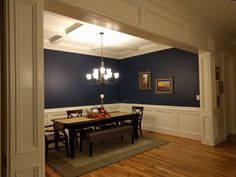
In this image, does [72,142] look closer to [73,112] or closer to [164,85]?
[73,112]

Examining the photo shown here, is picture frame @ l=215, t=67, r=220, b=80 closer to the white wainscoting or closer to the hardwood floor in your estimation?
the white wainscoting

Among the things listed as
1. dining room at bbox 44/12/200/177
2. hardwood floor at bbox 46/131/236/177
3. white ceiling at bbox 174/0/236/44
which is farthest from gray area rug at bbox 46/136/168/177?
white ceiling at bbox 174/0/236/44

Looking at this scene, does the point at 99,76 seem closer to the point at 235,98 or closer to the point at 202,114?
the point at 202,114

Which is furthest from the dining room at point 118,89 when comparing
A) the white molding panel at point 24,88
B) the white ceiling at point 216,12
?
the white ceiling at point 216,12

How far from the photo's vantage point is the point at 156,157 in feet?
12.7

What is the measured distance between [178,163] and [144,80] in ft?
11.6

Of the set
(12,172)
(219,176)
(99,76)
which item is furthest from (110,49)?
(12,172)

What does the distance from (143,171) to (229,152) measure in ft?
7.25

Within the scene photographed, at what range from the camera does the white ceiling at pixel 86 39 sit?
13.2 ft

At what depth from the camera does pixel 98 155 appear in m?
4.04

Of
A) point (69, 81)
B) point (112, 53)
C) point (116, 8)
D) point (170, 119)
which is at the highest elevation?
point (112, 53)

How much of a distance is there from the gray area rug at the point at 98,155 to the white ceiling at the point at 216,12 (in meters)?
3.17

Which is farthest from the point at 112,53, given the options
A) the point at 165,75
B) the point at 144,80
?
the point at 165,75

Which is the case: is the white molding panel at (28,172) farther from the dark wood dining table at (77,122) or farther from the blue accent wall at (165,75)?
the blue accent wall at (165,75)
